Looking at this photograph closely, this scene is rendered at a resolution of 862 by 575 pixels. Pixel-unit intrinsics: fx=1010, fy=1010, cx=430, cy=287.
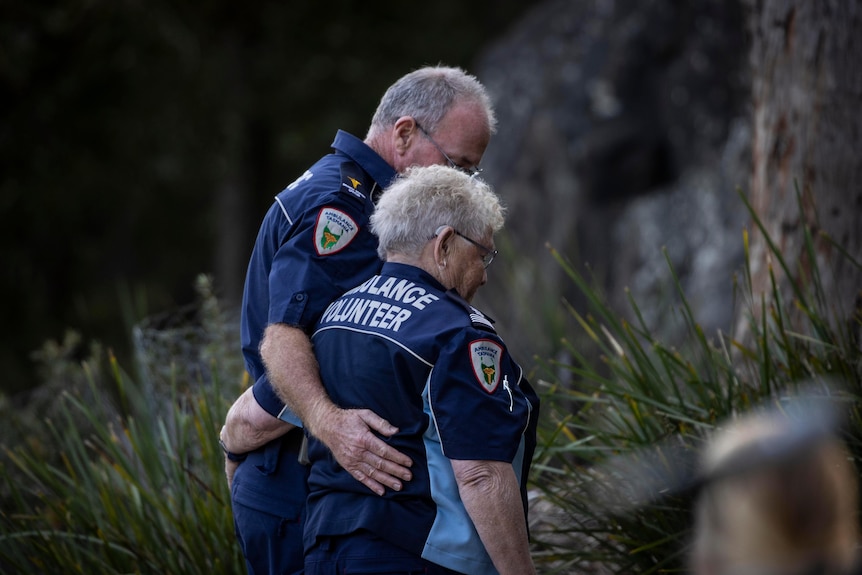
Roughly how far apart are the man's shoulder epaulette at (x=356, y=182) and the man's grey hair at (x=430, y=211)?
0.79 feet

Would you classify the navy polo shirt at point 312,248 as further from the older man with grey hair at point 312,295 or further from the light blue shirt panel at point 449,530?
the light blue shirt panel at point 449,530

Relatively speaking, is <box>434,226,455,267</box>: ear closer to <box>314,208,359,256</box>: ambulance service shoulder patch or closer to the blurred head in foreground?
<box>314,208,359,256</box>: ambulance service shoulder patch

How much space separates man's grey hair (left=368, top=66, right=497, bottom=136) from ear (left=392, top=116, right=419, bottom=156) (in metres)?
0.02

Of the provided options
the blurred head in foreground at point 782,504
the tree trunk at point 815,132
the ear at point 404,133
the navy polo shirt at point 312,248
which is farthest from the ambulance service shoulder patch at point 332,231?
the tree trunk at point 815,132

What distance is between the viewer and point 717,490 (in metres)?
1.16

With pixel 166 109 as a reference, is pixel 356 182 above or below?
below

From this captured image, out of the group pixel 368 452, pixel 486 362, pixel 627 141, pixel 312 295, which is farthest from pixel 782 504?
pixel 627 141

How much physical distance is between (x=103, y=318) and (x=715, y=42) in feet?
35.2

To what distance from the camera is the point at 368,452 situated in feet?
7.90

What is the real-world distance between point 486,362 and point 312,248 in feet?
2.07

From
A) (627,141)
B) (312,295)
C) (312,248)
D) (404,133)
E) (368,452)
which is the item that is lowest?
(368,452)

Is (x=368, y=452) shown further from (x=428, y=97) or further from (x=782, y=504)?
(x=782, y=504)

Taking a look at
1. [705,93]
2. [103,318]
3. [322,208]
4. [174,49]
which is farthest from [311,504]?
[103,318]

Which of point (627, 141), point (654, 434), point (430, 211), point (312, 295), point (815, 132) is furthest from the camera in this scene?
point (627, 141)
